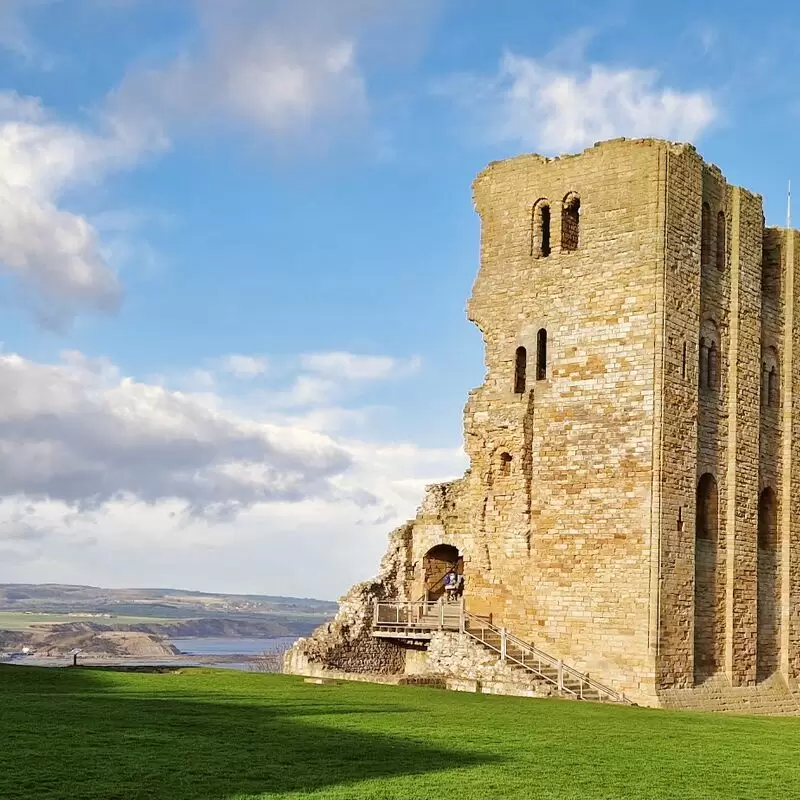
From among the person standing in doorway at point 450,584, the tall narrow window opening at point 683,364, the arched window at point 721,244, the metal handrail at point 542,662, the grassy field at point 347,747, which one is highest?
the arched window at point 721,244

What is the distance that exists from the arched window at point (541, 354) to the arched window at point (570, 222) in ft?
7.20

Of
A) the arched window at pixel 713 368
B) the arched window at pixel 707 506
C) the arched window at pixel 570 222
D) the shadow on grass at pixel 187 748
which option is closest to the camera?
the shadow on grass at pixel 187 748

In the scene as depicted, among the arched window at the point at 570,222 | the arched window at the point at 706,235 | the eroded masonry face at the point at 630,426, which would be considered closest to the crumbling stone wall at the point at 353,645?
the eroded masonry face at the point at 630,426

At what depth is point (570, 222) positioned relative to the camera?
32.1m

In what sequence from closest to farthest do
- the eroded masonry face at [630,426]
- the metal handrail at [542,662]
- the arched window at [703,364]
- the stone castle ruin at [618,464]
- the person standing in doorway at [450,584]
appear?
1. the metal handrail at [542,662]
2. the stone castle ruin at [618,464]
3. the eroded masonry face at [630,426]
4. the arched window at [703,364]
5. the person standing in doorway at [450,584]

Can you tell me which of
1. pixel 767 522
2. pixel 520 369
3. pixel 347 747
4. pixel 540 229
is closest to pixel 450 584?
pixel 520 369

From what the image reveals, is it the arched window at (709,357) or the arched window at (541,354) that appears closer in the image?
the arched window at (709,357)

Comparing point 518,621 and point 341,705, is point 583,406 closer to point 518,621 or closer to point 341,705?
point 518,621

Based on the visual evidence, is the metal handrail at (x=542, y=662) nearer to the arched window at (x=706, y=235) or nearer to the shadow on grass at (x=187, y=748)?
the shadow on grass at (x=187, y=748)

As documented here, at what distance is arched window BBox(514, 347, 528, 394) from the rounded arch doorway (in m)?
5.20

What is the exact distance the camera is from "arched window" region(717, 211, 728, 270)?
32.1 m

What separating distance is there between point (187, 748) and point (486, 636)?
16832 millimetres

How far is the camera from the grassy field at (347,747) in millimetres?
12328

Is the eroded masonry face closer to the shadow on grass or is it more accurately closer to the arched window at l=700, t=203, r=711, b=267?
the arched window at l=700, t=203, r=711, b=267
